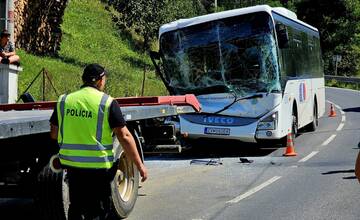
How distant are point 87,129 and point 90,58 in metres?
25.8

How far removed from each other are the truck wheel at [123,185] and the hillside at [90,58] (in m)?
11.5

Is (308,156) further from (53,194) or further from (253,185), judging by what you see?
(53,194)

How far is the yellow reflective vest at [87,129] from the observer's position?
4.99 m

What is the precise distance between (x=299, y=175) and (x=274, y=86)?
2861 mm

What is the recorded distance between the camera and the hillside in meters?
21.6

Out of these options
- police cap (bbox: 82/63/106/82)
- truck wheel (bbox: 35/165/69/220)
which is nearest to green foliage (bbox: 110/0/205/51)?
truck wheel (bbox: 35/165/69/220)

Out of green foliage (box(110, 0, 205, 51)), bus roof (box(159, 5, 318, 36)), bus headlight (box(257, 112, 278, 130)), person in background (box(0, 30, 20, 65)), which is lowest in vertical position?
bus headlight (box(257, 112, 278, 130))

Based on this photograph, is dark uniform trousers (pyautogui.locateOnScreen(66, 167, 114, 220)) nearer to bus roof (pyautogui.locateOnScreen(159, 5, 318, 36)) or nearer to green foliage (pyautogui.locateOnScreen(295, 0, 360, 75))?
bus roof (pyautogui.locateOnScreen(159, 5, 318, 36))

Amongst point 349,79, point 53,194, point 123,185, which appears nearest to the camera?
point 53,194

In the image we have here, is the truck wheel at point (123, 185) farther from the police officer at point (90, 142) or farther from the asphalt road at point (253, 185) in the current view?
the police officer at point (90, 142)

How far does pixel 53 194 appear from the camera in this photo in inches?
248

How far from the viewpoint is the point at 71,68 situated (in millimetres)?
24562

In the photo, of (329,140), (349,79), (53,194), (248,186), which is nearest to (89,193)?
(53,194)

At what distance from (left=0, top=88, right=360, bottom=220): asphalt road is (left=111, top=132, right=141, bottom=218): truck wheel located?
24 centimetres
